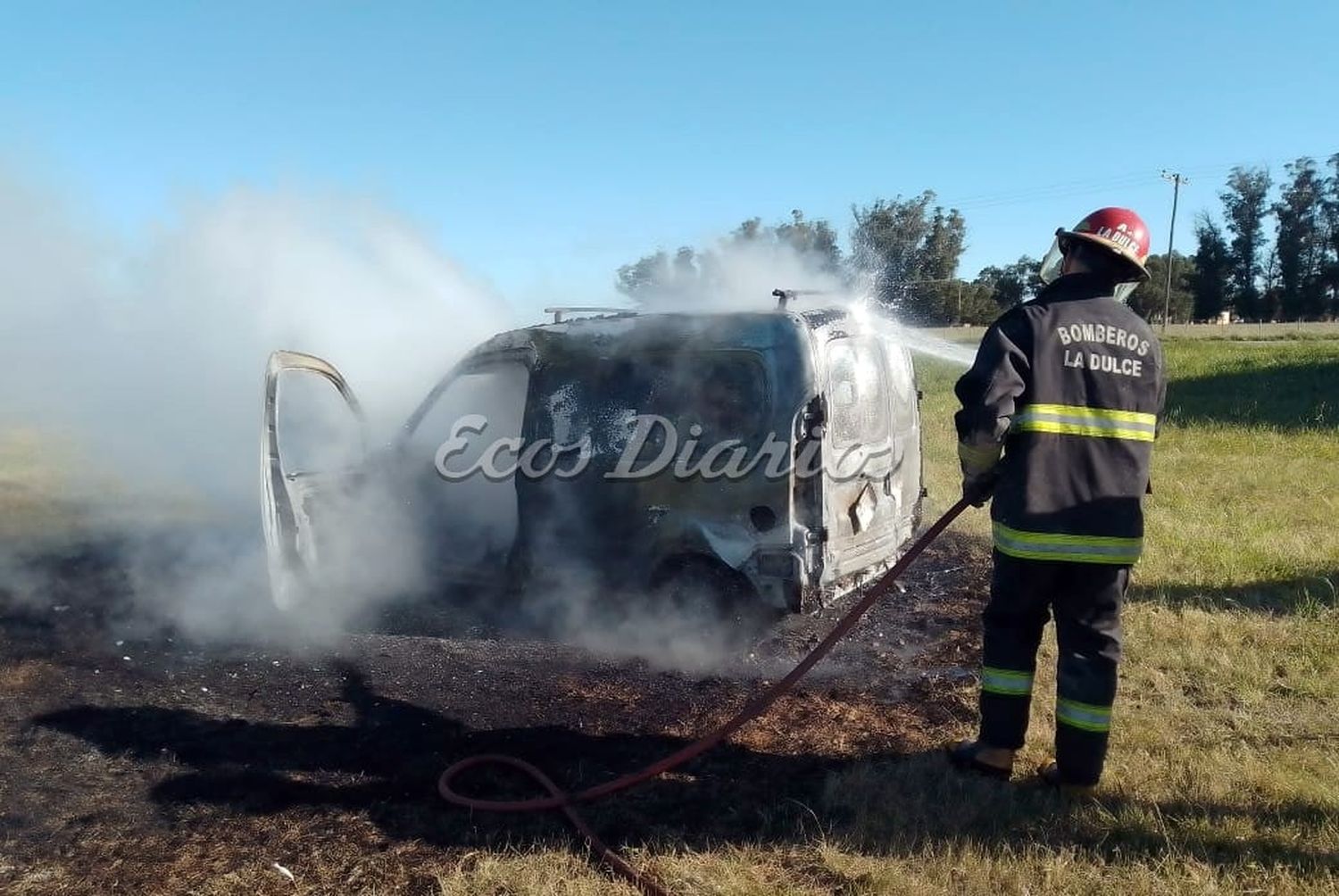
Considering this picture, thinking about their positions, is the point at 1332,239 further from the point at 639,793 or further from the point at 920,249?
the point at 639,793

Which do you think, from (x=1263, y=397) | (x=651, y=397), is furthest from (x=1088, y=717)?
(x=1263, y=397)

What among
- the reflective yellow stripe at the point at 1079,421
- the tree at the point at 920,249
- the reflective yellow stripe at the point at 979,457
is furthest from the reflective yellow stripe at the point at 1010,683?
the tree at the point at 920,249

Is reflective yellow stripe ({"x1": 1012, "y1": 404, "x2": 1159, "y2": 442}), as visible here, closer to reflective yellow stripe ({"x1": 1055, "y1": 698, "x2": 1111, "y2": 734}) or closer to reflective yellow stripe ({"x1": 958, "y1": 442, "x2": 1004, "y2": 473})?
reflective yellow stripe ({"x1": 958, "y1": 442, "x2": 1004, "y2": 473})

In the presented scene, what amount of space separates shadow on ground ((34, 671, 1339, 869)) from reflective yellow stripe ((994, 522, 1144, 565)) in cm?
87

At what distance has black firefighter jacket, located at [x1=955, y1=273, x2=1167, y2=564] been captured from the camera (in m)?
3.22

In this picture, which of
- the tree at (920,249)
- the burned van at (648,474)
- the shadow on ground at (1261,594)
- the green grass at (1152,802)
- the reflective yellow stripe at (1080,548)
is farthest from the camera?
the tree at (920,249)

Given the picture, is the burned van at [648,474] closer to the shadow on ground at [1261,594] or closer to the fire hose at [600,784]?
the fire hose at [600,784]

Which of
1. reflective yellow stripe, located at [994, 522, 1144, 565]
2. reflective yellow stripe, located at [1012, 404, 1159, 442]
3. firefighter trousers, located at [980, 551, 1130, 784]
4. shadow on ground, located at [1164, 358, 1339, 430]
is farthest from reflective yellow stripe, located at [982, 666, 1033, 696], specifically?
shadow on ground, located at [1164, 358, 1339, 430]

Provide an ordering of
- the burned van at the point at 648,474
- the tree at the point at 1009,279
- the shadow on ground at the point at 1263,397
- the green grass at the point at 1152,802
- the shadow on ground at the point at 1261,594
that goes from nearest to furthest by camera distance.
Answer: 1. the green grass at the point at 1152,802
2. the burned van at the point at 648,474
3. the shadow on ground at the point at 1261,594
4. the shadow on ground at the point at 1263,397
5. the tree at the point at 1009,279

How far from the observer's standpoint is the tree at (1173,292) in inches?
2178

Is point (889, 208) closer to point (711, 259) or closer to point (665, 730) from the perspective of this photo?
point (711, 259)

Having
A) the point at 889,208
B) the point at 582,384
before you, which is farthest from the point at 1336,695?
the point at 889,208

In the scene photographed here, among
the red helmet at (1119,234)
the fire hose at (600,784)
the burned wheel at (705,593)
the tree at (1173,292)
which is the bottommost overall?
the fire hose at (600,784)

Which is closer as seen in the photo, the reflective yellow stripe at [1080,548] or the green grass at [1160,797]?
the green grass at [1160,797]
